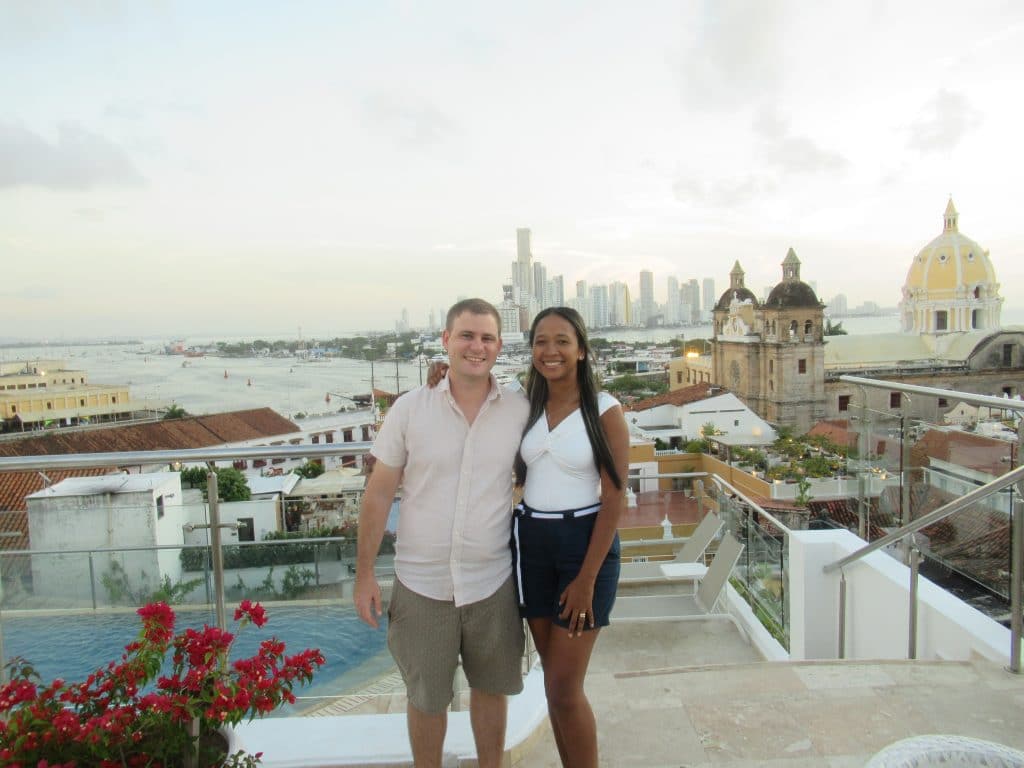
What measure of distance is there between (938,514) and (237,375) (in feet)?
325

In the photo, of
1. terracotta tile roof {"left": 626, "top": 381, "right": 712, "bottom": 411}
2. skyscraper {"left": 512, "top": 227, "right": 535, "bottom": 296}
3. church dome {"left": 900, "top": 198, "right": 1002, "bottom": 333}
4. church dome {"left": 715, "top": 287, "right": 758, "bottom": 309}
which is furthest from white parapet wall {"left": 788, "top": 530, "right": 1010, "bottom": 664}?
church dome {"left": 900, "top": 198, "right": 1002, "bottom": 333}

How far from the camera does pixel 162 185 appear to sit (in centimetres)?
3938

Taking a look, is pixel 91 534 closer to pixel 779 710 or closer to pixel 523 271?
pixel 779 710

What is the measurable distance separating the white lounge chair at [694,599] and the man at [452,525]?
2.46m

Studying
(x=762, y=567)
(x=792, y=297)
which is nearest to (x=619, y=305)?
(x=792, y=297)

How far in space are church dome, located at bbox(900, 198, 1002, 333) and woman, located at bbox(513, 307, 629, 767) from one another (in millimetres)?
56981

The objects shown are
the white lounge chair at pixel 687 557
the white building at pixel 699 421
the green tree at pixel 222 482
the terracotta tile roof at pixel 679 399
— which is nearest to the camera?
the green tree at pixel 222 482

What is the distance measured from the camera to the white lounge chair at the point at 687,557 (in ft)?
14.8

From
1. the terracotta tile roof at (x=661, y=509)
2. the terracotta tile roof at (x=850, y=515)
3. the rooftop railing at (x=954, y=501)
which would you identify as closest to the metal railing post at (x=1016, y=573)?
the rooftop railing at (x=954, y=501)

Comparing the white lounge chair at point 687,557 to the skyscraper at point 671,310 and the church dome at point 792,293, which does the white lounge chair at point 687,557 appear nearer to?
the church dome at point 792,293

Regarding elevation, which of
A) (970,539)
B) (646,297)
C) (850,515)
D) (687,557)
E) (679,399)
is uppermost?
(646,297)

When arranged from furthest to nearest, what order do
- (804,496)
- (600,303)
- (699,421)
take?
1. (600,303)
2. (699,421)
3. (804,496)

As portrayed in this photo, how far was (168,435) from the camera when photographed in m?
30.3

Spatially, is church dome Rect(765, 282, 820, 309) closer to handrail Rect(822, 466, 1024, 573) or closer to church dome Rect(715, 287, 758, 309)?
church dome Rect(715, 287, 758, 309)
